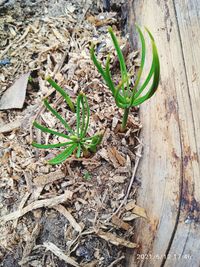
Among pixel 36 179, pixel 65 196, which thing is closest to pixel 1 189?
pixel 36 179

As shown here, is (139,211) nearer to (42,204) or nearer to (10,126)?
(42,204)

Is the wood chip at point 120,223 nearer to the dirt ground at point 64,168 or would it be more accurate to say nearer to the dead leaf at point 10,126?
the dirt ground at point 64,168

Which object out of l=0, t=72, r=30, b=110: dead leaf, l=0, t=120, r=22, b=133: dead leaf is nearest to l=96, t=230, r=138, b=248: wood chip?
l=0, t=120, r=22, b=133: dead leaf
